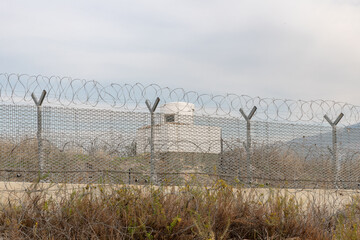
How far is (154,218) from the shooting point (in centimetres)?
443

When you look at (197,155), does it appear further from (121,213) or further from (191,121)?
(121,213)

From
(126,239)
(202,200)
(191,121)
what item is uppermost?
(191,121)

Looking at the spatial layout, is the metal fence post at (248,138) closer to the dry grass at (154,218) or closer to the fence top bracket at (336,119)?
the fence top bracket at (336,119)

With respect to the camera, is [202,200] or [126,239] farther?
[202,200]

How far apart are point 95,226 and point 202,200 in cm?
119

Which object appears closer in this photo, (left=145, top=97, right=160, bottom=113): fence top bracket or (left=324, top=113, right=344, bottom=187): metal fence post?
(left=145, top=97, right=160, bottom=113): fence top bracket

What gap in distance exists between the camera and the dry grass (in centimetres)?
429

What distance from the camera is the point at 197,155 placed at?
30.1ft

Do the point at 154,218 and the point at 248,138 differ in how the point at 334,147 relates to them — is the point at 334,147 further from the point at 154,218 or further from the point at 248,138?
the point at 154,218

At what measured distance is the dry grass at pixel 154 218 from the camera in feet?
14.1

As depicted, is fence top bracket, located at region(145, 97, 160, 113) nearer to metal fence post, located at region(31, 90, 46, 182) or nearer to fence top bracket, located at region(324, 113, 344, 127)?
metal fence post, located at region(31, 90, 46, 182)

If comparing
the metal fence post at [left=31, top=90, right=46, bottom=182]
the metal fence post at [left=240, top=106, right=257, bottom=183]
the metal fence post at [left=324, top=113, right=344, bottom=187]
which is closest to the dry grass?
the metal fence post at [left=31, top=90, right=46, bottom=182]

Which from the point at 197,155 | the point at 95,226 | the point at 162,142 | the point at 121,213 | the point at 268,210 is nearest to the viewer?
the point at 95,226

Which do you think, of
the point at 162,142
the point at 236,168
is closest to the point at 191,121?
the point at 162,142
